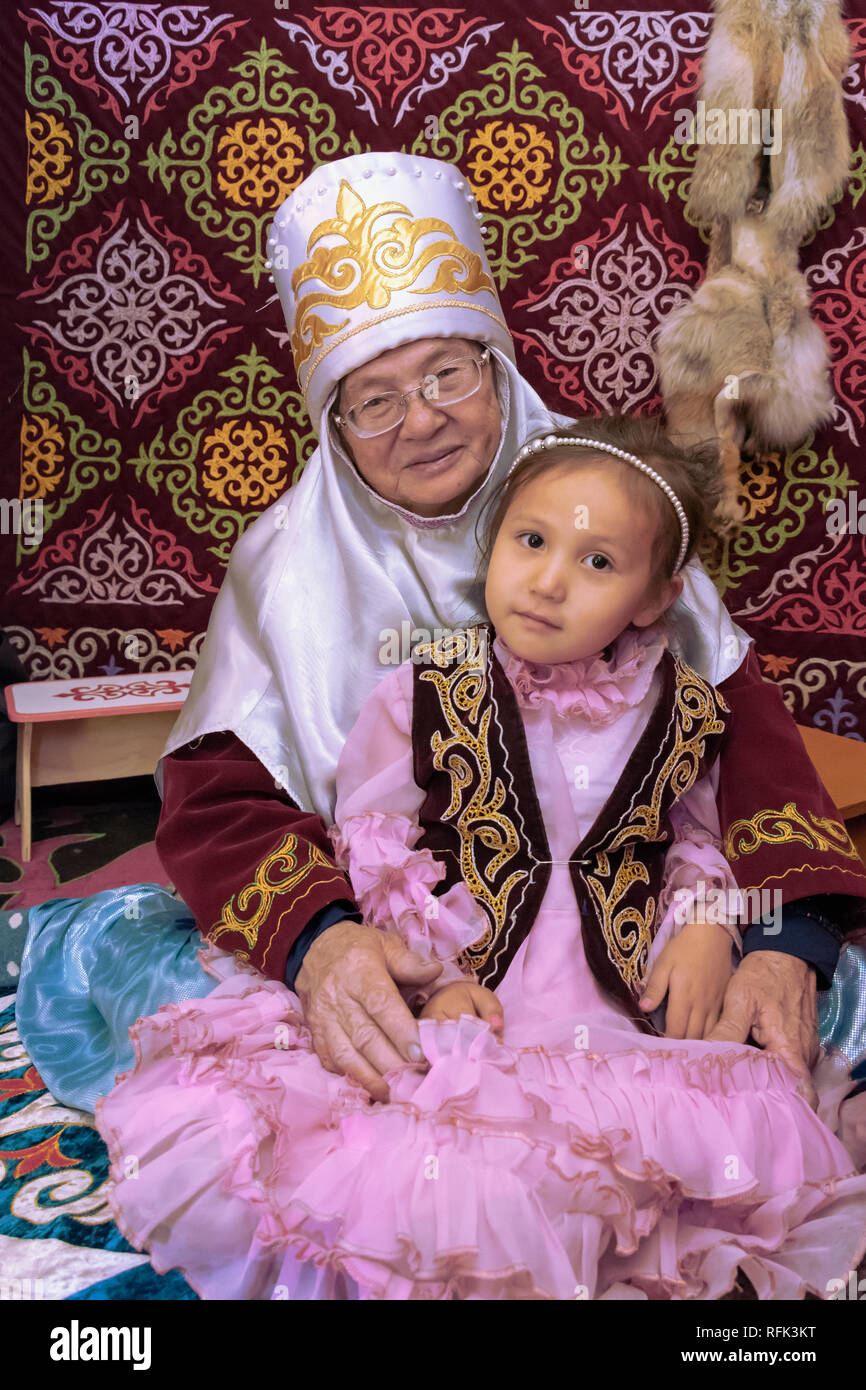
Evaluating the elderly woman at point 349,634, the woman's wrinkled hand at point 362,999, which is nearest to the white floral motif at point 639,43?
the elderly woman at point 349,634

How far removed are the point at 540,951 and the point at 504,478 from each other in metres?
0.70

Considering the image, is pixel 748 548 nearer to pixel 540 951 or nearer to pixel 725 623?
pixel 725 623

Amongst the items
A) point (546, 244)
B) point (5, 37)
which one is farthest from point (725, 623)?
point (5, 37)

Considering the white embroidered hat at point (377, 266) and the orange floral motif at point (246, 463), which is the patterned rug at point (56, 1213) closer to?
the white embroidered hat at point (377, 266)

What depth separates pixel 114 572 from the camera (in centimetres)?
341

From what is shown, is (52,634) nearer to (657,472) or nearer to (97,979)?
(97,979)

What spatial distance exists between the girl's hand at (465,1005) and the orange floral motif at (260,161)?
2409mm

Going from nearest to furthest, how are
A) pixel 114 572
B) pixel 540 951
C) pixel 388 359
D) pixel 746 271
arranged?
pixel 540 951, pixel 388 359, pixel 746 271, pixel 114 572

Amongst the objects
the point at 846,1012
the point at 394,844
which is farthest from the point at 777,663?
the point at 394,844

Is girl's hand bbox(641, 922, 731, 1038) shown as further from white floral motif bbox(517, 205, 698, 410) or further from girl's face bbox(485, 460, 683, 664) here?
white floral motif bbox(517, 205, 698, 410)

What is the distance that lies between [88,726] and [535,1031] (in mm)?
2211

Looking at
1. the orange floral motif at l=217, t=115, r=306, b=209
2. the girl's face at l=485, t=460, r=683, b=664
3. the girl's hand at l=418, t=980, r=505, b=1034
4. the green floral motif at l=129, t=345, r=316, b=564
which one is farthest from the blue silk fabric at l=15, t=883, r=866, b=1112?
the orange floral motif at l=217, t=115, r=306, b=209

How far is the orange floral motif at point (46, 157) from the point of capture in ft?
10.4

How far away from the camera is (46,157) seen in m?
3.17
